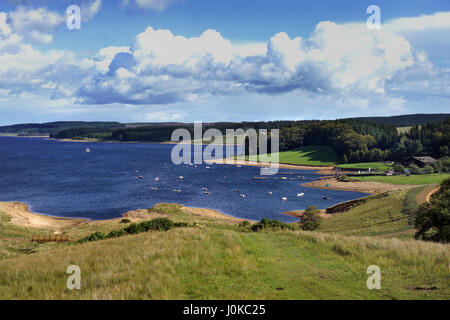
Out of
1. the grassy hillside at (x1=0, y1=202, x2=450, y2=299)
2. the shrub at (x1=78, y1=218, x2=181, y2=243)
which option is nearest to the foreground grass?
the grassy hillside at (x1=0, y1=202, x2=450, y2=299)

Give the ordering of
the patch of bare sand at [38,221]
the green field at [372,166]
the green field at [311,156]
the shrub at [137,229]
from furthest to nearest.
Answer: the green field at [311,156]
the green field at [372,166]
the patch of bare sand at [38,221]
the shrub at [137,229]

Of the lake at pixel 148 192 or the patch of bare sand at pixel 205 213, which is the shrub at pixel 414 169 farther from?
the patch of bare sand at pixel 205 213

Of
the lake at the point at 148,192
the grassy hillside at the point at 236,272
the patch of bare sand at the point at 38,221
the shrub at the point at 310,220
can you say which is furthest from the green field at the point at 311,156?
the grassy hillside at the point at 236,272


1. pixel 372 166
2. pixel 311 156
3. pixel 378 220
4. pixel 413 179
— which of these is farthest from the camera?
pixel 311 156

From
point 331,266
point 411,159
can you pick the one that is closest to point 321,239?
point 331,266

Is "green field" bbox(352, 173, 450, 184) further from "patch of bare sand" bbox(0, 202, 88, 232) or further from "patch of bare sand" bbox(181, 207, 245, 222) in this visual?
"patch of bare sand" bbox(0, 202, 88, 232)

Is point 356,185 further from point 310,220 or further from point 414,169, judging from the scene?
point 310,220

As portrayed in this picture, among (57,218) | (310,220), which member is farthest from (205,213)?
(57,218)
